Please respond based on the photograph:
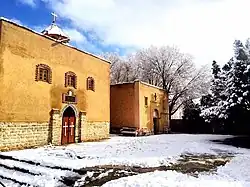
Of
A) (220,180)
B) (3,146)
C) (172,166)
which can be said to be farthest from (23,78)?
(220,180)

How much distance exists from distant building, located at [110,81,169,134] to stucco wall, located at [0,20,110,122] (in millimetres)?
6933

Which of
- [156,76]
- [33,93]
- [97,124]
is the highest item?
[156,76]

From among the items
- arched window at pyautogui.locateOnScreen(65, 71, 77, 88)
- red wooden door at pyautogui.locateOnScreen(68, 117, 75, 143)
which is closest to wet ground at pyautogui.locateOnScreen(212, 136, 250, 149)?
red wooden door at pyautogui.locateOnScreen(68, 117, 75, 143)

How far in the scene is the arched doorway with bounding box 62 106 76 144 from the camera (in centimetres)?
1684

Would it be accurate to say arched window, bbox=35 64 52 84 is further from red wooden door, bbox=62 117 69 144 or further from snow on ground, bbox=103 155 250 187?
snow on ground, bbox=103 155 250 187

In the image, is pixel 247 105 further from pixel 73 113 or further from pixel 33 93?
pixel 33 93

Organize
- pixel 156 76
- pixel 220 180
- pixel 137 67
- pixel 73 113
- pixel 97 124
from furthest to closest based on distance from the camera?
pixel 137 67 < pixel 156 76 < pixel 97 124 < pixel 73 113 < pixel 220 180

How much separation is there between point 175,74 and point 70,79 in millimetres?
21791

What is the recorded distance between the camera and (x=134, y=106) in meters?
25.4

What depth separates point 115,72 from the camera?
4275 cm

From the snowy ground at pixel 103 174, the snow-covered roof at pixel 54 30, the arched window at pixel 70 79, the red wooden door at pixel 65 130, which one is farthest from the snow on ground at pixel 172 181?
the snow-covered roof at pixel 54 30

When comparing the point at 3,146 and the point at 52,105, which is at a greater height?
the point at 52,105

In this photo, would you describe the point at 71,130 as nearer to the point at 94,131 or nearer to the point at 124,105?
the point at 94,131

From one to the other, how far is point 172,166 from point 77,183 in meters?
3.71
